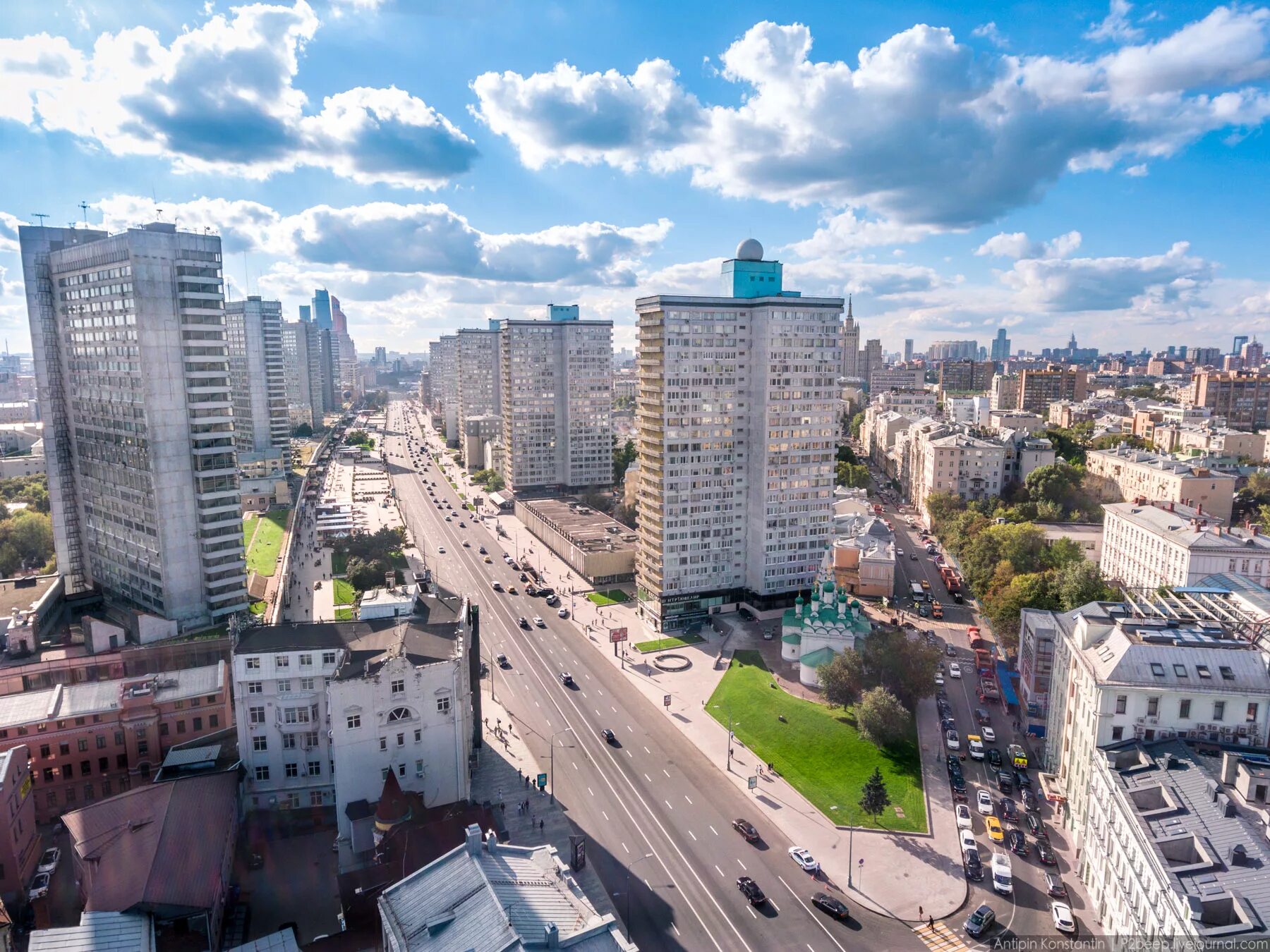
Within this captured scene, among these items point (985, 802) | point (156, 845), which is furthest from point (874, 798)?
point (156, 845)

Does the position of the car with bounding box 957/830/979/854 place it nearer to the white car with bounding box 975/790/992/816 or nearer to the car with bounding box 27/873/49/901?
the white car with bounding box 975/790/992/816

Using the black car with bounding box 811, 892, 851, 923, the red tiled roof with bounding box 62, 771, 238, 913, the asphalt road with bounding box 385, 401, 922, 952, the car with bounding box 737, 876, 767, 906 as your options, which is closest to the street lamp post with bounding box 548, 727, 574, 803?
the asphalt road with bounding box 385, 401, 922, 952

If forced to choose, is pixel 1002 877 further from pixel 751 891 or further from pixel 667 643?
pixel 667 643

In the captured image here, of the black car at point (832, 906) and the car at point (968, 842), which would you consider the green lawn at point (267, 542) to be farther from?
the car at point (968, 842)

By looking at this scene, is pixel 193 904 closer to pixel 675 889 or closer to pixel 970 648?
pixel 675 889

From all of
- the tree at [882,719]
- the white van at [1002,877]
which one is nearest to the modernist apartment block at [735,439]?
the tree at [882,719]

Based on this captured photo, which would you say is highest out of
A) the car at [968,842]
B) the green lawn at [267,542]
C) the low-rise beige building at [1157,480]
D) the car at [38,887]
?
the low-rise beige building at [1157,480]
